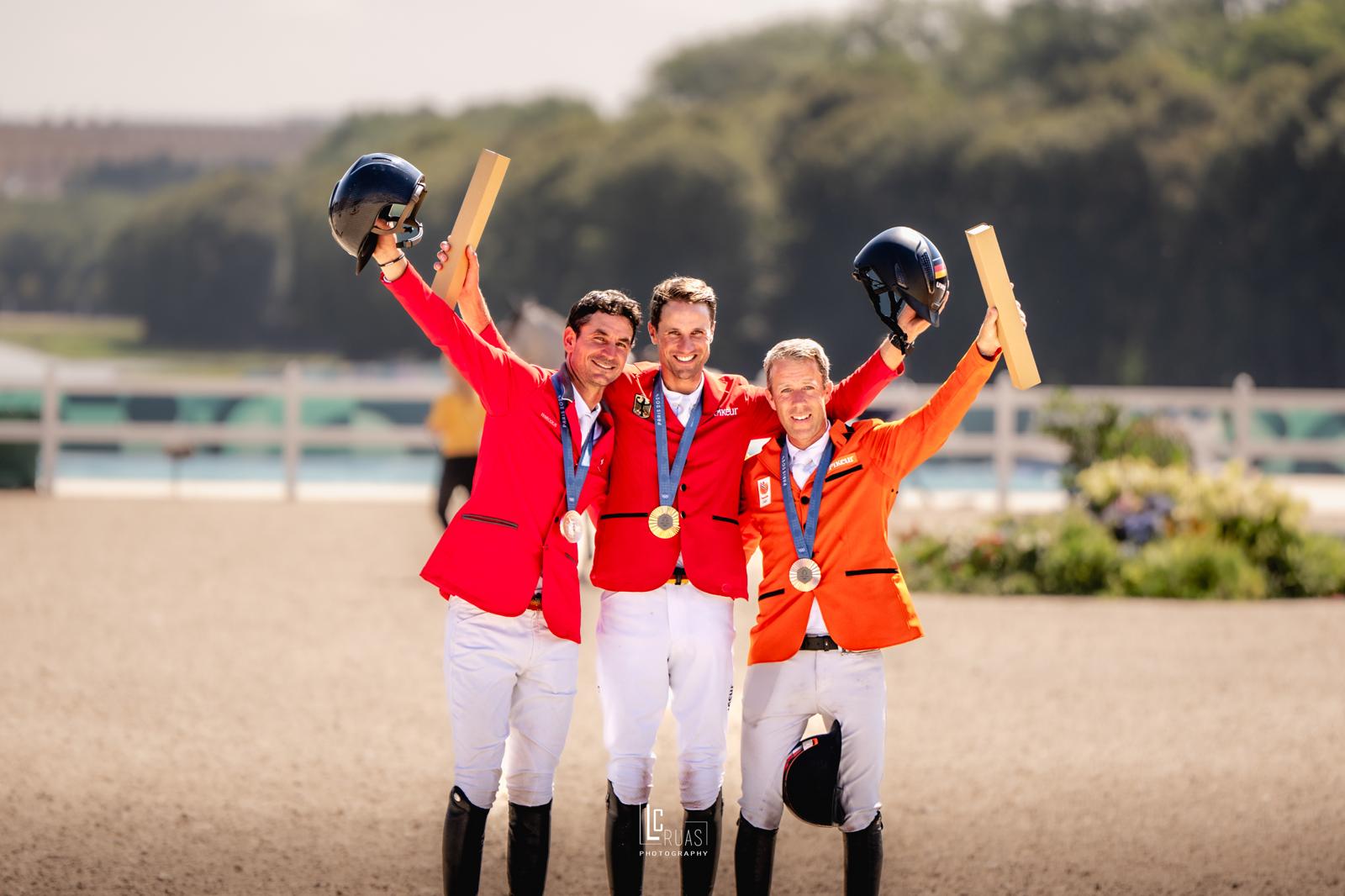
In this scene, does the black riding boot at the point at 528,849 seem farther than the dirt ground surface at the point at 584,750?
No

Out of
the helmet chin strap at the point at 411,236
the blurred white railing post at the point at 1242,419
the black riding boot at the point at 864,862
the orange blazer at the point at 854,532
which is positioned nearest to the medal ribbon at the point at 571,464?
the orange blazer at the point at 854,532

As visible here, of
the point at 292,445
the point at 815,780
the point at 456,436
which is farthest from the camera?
the point at 292,445

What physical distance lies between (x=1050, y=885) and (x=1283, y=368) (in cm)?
4433

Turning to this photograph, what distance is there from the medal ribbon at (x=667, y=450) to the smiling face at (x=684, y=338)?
9cm

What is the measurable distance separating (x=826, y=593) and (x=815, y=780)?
48 cm

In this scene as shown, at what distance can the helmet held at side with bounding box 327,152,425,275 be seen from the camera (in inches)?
164

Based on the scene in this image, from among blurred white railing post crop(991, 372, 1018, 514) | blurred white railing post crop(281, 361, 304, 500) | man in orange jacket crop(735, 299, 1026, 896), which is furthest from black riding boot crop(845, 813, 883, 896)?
blurred white railing post crop(281, 361, 304, 500)

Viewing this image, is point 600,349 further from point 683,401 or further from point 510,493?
point 510,493

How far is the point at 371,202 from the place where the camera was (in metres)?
4.16

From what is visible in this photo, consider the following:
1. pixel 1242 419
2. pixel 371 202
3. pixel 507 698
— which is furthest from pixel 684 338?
pixel 1242 419

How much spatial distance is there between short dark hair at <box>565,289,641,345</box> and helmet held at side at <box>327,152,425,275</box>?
461 millimetres

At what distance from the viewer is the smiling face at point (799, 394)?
4.26 meters

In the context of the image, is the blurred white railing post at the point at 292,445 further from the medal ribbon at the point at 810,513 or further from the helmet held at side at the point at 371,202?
the medal ribbon at the point at 810,513

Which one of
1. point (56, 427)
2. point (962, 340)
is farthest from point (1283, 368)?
point (56, 427)
